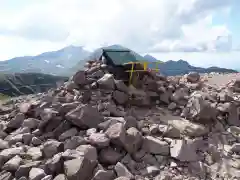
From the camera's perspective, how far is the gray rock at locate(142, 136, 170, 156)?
9.52m

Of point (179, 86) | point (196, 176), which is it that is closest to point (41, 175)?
point (196, 176)

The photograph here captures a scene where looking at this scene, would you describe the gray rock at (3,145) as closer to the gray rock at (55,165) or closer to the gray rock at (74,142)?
the gray rock at (74,142)

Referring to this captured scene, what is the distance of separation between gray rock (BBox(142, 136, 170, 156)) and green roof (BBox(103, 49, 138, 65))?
216 inches

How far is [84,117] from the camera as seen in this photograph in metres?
10.1

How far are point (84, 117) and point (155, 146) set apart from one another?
8.75 feet

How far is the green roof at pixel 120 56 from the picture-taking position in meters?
14.3

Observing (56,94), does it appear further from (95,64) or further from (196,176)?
(196,176)

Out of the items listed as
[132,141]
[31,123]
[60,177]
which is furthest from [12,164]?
[132,141]

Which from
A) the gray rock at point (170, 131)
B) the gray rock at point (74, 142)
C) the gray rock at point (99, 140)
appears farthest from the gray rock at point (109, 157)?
the gray rock at point (170, 131)

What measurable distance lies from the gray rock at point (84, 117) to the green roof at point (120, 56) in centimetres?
449

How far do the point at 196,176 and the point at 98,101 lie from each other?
17.0 feet

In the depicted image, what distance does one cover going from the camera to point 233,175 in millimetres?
9125

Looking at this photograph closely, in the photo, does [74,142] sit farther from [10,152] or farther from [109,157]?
[10,152]

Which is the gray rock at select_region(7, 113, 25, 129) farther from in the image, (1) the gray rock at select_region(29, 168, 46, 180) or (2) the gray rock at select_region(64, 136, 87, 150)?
(1) the gray rock at select_region(29, 168, 46, 180)
